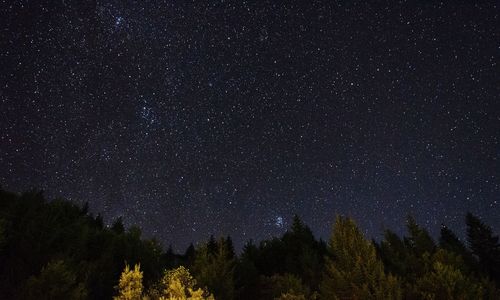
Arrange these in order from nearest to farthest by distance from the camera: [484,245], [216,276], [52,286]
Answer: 1. [52,286]
2. [216,276]
3. [484,245]

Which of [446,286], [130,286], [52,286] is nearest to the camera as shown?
[130,286]

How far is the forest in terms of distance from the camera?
54.4 feet

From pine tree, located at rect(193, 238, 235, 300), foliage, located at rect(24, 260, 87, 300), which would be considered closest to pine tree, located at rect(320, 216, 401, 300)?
pine tree, located at rect(193, 238, 235, 300)

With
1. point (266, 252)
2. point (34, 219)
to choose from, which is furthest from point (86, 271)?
point (266, 252)

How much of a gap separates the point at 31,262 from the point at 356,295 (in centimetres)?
1900

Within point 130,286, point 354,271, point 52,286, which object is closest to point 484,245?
point 354,271

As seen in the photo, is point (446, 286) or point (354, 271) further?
point (446, 286)

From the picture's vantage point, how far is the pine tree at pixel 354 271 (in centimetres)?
1556

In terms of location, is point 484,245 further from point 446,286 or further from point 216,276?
point 216,276

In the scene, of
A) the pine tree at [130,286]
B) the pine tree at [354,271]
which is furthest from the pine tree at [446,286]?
the pine tree at [130,286]

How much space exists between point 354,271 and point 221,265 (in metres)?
10.1

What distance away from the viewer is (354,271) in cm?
1627

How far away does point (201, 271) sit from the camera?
22.7 m

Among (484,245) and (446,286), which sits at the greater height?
(484,245)
